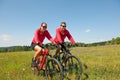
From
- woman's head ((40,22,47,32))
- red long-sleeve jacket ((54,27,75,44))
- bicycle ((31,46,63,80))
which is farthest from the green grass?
woman's head ((40,22,47,32))

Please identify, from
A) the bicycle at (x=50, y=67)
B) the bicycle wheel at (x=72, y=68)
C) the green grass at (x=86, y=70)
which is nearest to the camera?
the bicycle at (x=50, y=67)

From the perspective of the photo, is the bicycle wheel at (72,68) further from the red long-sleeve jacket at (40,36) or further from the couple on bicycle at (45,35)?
the red long-sleeve jacket at (40,36)

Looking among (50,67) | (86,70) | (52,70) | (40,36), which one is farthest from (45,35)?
(86,70)

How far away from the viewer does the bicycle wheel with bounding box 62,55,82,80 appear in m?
9.34

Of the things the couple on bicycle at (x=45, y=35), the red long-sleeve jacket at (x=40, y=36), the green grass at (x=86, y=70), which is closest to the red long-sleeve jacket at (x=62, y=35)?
the couple on bicycle at (x=45, y=35)

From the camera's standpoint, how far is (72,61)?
949cm

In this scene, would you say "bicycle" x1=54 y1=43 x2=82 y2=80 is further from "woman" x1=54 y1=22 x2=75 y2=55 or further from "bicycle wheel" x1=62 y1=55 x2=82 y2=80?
"woman" x1=54 y1=22 x2=75 y2=55

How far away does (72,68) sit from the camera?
381 inches

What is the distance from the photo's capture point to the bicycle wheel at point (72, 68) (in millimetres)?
9339

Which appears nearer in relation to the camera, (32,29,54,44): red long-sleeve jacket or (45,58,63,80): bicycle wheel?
(45,58,63,80): bicycle wheel

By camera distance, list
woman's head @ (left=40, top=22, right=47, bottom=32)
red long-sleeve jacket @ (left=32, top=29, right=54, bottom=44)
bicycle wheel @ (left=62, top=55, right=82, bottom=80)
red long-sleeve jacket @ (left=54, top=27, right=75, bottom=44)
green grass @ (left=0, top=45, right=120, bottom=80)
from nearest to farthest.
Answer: bicycle wheel @ (left=62, top=55, right=82, bottom=80) < woman's head @ (left=40, top=22, right=47, bottom=32) < red long-sleeve jacket @ (left=32, top=29, right=54, bottom=44) < red long-sleeve jacket @ (left=54, top=27, right=75, bottom=44) < green grass @ (left=0, top=45, right=120, bottom=80)

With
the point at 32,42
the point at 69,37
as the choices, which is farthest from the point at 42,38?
the point at 69,37

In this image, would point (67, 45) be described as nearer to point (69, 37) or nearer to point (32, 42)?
point (69, 37)

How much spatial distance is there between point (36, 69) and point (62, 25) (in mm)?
2397
